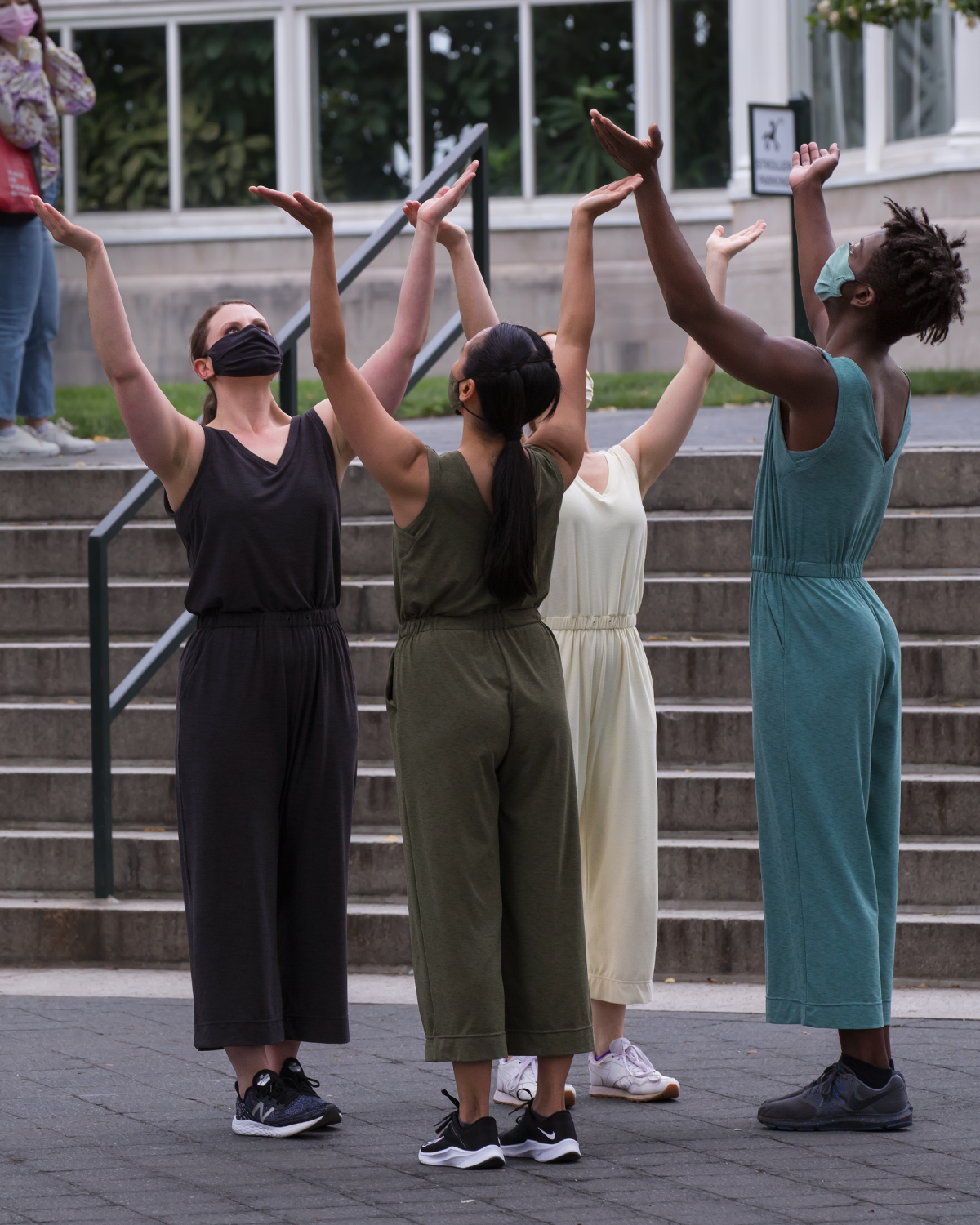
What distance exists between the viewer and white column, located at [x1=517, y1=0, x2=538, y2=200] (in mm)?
18812

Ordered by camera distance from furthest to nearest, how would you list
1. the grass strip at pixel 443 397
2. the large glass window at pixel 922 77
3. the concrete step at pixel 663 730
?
the large glass window at pixel 922 77 → the grass strip at pixel 443 397 → the concrete step at pixel 663 730

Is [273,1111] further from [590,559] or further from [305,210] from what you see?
[305,210]

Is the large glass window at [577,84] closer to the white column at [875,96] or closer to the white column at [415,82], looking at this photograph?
the white column at [415,82]

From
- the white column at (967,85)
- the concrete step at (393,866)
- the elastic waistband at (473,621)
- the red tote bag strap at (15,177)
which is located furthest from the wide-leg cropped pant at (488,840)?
the white column at (967,85)

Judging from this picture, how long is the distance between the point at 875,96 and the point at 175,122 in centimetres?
719

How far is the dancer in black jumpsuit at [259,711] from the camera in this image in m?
4.66

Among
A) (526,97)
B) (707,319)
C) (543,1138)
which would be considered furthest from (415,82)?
(543,1138)

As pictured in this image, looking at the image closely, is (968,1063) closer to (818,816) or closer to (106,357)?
(818,816)

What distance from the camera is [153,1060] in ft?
17.7

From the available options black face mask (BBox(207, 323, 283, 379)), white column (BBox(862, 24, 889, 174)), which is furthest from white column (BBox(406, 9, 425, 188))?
black face mask (BBox(207, 323, 283, 379))

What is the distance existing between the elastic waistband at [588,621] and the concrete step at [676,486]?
3.24 metres

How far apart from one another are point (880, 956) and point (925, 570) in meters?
3.55

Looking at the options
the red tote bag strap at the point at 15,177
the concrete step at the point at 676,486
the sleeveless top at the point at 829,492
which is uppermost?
the red tote bag strap at the point at 15,177

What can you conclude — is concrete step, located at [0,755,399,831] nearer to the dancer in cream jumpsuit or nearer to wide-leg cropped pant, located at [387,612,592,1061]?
the dancer in cream jumpsuit
